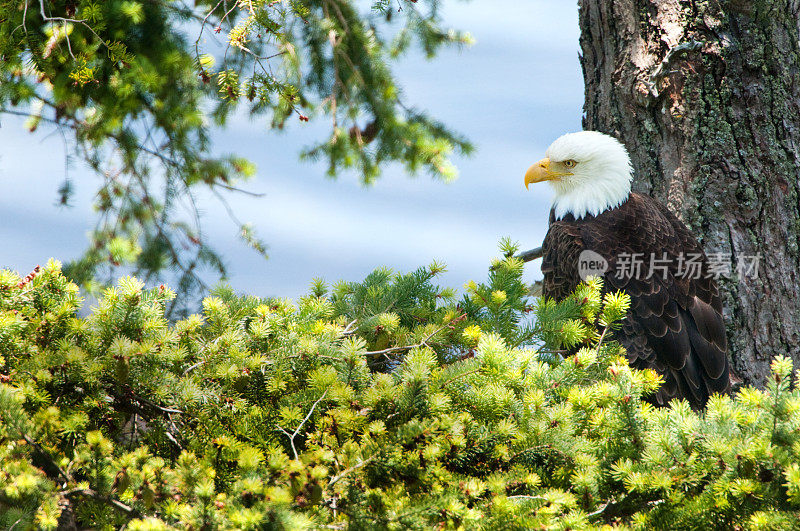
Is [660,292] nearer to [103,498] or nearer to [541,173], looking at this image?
[541,173]

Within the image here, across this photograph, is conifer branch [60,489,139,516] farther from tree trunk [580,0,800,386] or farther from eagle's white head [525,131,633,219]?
tree trunk [580,0,800,386]

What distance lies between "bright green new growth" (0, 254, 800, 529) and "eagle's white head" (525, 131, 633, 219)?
170 centimetres

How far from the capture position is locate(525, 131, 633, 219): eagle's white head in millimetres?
3742

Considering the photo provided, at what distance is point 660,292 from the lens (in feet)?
10.5

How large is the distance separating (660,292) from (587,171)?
98 centimetres

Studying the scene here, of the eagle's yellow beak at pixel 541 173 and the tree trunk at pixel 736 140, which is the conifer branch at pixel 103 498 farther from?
the tree trunk at pixel 736 140

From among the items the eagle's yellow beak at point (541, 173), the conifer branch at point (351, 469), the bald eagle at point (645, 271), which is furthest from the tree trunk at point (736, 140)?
the conifer branch at point (351, 469)

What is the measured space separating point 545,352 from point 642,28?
2672 millimetres

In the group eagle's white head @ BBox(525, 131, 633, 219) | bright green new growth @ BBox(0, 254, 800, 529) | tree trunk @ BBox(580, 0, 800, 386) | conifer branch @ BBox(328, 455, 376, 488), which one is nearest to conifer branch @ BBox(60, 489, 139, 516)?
bright green new growth @ BBox(0, 254, 800, 529)

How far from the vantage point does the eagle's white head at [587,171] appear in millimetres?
3742

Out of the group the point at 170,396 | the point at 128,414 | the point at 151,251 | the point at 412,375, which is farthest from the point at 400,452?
the point at 151,251

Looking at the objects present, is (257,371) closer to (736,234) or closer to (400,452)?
(400,452)

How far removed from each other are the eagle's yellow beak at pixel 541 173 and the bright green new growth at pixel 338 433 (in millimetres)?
1843

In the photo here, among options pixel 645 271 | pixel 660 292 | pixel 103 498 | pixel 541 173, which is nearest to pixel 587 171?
pixel 541 173
